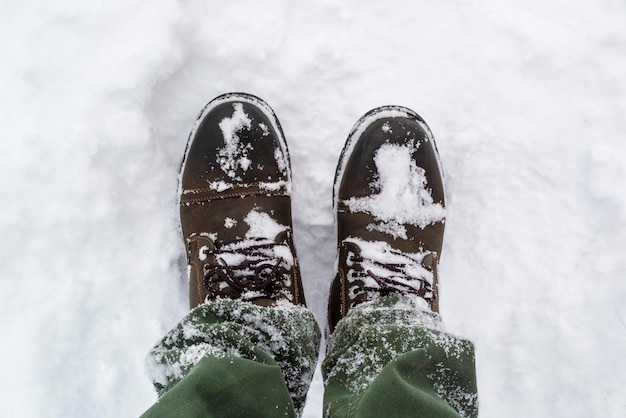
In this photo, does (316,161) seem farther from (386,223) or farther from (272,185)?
(386,223)

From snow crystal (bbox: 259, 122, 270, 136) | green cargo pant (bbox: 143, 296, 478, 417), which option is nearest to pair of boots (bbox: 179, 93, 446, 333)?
snow crystal (bbox: 259, 122, 270, 136)

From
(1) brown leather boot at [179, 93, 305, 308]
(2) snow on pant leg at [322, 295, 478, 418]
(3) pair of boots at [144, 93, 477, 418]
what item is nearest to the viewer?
(2) snow on pant leg at [322, 295, 478, 418]

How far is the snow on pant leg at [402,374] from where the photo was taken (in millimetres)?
786

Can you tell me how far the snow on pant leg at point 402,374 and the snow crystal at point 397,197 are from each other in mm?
379

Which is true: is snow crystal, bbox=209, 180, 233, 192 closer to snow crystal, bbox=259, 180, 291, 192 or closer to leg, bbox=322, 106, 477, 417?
snow crystal, bbox=259, 180, 291, 192

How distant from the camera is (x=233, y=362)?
2.70 feet

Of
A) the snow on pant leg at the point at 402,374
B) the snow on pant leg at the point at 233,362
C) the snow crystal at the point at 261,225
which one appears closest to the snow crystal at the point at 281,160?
the snow crystal at the point at 261,225

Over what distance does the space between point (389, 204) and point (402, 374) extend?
0.57 meters

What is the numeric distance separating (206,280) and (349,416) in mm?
560

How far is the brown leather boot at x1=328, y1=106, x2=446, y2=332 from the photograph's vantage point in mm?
1311

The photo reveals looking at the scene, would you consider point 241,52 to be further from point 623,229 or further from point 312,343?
point 623,229

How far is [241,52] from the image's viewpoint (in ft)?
4.21

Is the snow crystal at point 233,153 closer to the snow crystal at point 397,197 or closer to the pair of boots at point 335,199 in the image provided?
the pair of boots at point 335,199


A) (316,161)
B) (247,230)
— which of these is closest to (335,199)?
(316,161)
